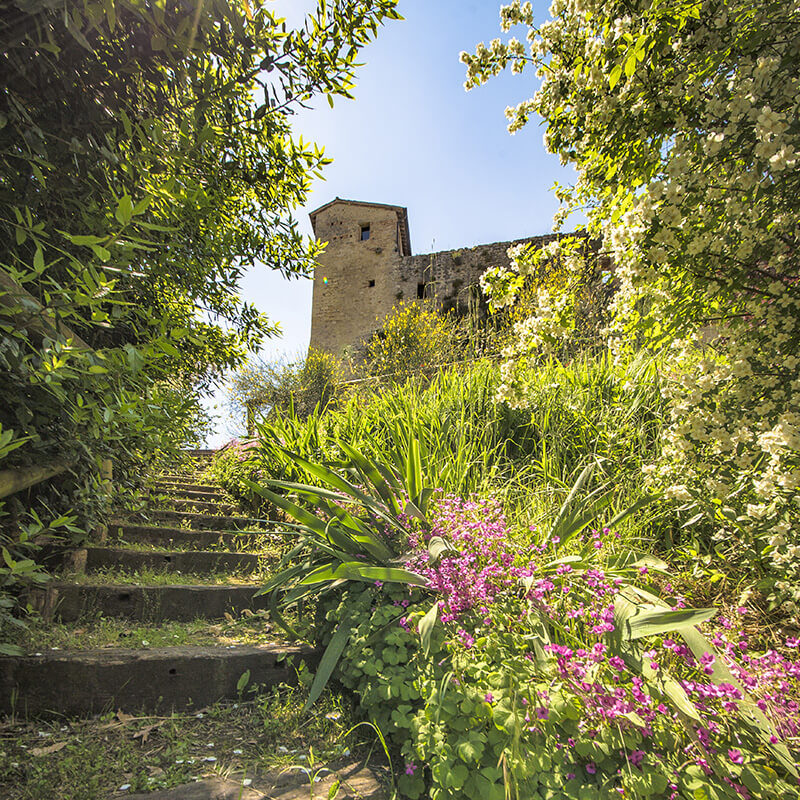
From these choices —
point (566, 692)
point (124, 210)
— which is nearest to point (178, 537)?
point (124, 210)

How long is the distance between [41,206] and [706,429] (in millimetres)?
2609

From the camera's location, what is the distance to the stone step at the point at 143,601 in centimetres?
209

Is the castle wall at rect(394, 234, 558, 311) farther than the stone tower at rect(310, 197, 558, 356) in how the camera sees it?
No

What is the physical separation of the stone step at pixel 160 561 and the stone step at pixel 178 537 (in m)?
0.20

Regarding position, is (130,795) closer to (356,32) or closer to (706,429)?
(706,429)

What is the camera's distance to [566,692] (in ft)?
3.73

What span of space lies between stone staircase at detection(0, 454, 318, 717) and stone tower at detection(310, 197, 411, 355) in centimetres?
1293

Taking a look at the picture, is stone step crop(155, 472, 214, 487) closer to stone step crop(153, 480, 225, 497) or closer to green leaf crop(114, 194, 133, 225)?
stone step crop(153, 480, 225, 497)

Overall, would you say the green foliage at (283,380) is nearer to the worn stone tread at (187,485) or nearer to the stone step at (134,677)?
the worn stone tread at (187,485)

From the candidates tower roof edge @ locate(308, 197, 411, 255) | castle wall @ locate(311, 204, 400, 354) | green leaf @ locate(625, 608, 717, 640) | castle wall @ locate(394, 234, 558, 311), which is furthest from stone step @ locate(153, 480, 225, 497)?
tower roof edge @ locate(308, 197, 411, 255)

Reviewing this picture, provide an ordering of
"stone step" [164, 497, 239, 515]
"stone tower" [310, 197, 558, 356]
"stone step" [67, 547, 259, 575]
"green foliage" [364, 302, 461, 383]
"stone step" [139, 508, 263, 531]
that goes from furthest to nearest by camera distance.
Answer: "stone tower" [310, 197, 558, 356] → "green foliage" [364, 302, 461, 383] → "stone step" [164, 497, 239, 515] → "stone step" [139, 508, 263, 531] → "stone step" [67, 547, 259, 575]

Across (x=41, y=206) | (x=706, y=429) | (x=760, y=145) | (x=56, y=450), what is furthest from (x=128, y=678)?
(x=760, y=145)

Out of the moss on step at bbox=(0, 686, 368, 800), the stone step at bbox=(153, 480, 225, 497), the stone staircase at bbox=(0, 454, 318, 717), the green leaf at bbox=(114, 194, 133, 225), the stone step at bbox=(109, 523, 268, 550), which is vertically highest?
the green leaf at bbox=(114, 194, 133, 225)

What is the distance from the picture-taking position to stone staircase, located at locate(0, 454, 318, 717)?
1642 millimetres
